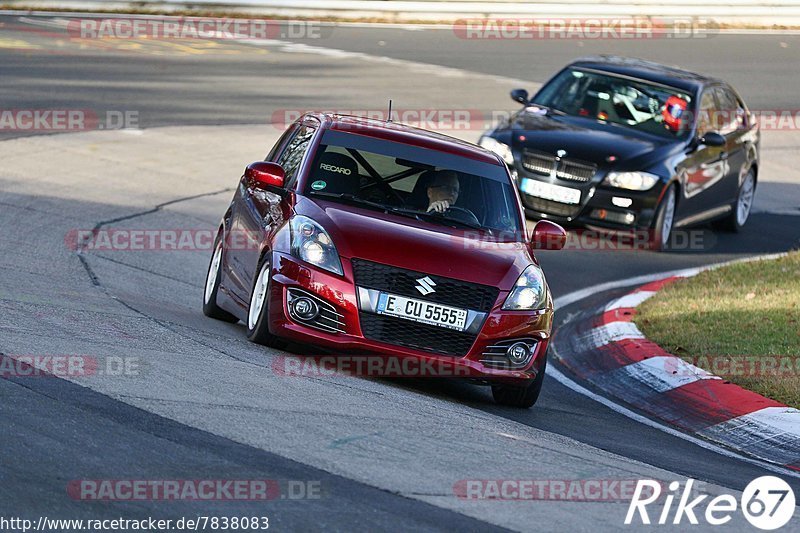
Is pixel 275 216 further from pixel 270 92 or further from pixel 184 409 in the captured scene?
pixel 270 92

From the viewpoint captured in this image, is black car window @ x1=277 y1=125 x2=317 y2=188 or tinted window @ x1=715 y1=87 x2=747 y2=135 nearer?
black car window @ x1=277 y1=125 x2=317 y2=188

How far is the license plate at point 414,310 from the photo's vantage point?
821 centimetres

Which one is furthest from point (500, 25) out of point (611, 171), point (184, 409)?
point (184, 409)

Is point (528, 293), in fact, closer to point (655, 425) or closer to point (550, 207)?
point (655, 425)

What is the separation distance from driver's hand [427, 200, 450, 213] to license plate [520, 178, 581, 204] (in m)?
5.75

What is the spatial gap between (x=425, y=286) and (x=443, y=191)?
1311 millimetres

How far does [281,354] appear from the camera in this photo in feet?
27.8

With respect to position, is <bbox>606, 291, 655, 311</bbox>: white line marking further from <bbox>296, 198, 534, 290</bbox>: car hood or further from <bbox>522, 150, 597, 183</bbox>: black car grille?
<bbox>296, 198, 534, 290</bbox>: car hood

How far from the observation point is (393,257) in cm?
829

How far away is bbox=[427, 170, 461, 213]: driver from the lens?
30.5 ft

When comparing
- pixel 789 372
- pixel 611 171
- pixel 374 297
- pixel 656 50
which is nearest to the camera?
pixel 374 297

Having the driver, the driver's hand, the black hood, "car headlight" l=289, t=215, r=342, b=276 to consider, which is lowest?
the black hood

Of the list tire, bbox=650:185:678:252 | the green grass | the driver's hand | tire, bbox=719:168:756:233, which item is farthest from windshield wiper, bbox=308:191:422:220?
tire, bbox=719:168:756:233

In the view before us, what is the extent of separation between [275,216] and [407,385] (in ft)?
4.52
